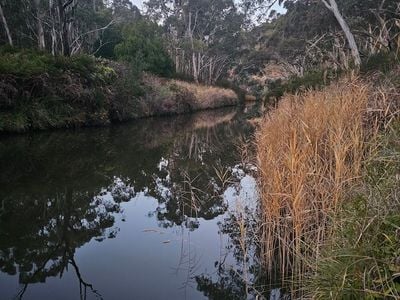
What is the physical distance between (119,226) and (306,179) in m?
2.36

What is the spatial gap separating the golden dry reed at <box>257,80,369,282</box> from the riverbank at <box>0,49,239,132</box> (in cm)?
947

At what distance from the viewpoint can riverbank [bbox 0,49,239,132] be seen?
12539mm

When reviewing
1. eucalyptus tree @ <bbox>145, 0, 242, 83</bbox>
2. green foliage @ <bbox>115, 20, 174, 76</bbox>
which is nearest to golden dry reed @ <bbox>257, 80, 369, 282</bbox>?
green foliage @ <bbox>115, 20, 174, 76</bbox>

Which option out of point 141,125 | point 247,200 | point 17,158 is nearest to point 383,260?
point 247,200

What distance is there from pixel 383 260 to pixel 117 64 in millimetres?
17900

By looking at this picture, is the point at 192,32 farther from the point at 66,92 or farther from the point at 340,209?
the point at 340,209

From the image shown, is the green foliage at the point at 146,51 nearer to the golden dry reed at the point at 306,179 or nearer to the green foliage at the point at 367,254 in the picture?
the golden dry reed at the point at 306,179

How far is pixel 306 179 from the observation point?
12.8 ft

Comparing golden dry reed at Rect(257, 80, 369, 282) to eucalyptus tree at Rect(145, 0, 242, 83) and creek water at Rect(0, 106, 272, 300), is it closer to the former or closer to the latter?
creek water at Rect(0, 106, 272, 300)

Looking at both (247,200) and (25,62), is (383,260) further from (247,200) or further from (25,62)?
(25,62)

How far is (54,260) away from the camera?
407cm

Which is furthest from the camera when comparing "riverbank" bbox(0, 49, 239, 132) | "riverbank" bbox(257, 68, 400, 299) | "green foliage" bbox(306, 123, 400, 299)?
"riverbank" bbox(0, 49, 239, 132)

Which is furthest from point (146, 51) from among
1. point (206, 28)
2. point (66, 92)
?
point (206, 28)

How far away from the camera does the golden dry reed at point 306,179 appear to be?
353 cm
